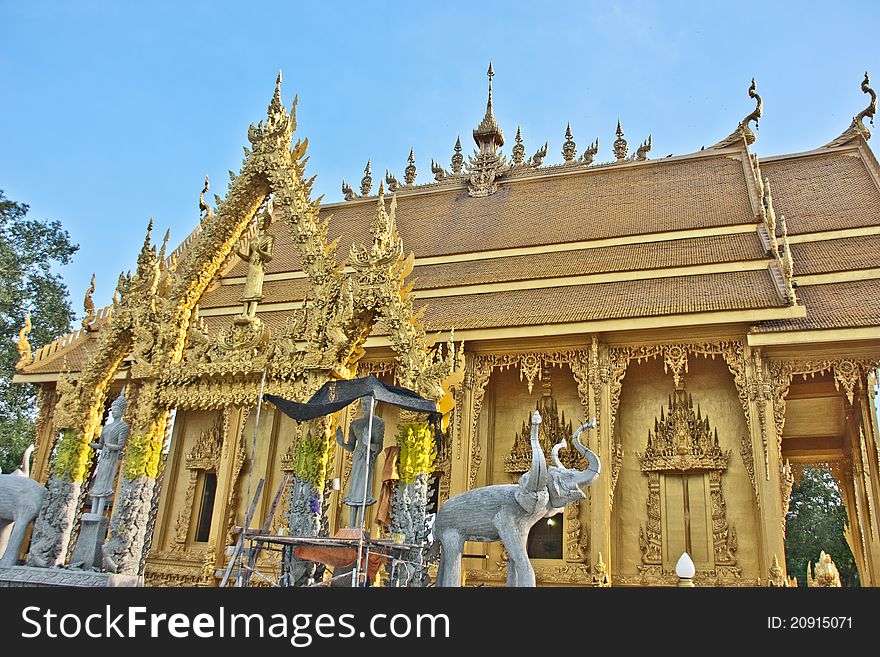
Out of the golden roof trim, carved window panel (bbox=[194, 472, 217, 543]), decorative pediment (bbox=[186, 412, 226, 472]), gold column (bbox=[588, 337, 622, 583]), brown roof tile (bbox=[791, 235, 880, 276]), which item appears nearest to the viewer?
gold column (bbox=[588, 337, 622, 583])

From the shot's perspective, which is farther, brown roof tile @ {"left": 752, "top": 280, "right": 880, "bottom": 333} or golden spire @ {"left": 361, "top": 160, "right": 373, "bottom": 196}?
golden spire @ {"left": 361, "top": 160, "right": 373, "bottom": 196}

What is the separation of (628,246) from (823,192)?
15.6 ft

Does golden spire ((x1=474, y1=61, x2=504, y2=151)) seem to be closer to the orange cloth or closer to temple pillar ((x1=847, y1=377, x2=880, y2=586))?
temple pillar ((x1=847, y1=377, x2=880, y2=586))

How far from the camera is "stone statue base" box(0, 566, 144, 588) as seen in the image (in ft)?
25.4

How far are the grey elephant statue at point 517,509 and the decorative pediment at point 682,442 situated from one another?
711 centimetres

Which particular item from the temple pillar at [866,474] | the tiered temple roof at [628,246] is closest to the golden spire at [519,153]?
the tiered temple roof at [628,246]

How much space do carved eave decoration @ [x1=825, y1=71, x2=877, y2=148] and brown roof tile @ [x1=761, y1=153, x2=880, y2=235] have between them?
1.31 ft

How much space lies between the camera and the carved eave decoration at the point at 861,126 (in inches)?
643

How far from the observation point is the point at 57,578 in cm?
784

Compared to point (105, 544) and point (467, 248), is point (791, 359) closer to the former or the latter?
point (467, 248)
